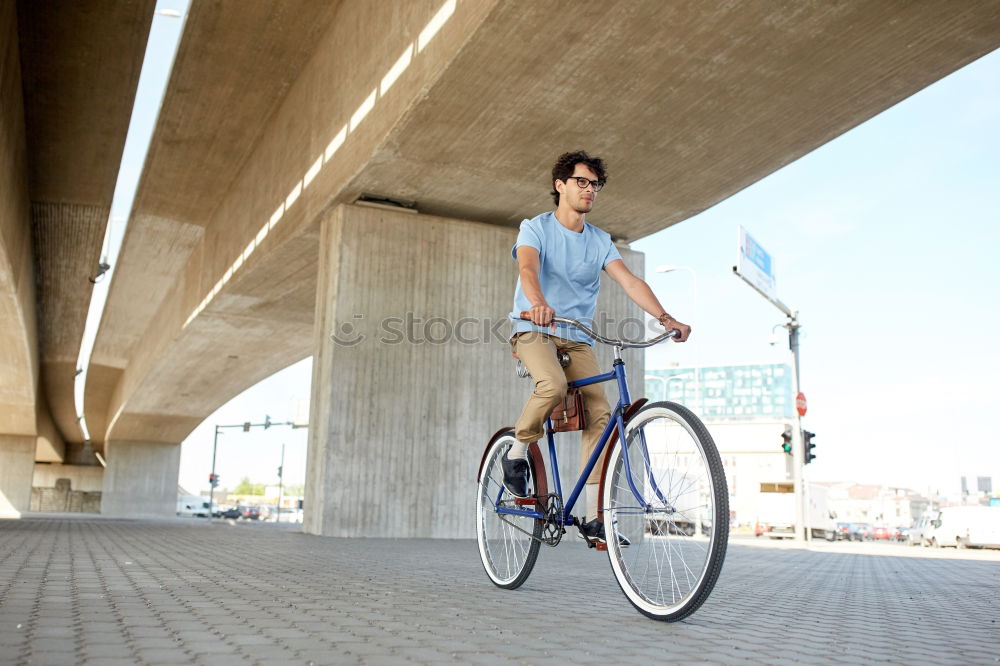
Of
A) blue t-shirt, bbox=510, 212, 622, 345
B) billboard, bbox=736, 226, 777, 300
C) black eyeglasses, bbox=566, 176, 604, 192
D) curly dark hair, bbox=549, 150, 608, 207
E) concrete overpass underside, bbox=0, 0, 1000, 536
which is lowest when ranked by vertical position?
blue t-shirt, bbox=510, 212, 622, 345

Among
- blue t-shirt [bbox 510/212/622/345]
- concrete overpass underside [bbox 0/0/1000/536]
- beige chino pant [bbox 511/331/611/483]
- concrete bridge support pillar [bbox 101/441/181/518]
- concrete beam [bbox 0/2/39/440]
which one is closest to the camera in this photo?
beige chino pant [bbox 511/331/611/483]

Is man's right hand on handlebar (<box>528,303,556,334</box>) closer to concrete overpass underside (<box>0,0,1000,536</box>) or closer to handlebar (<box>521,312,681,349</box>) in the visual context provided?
handlebar (<box>521,312,681,349</box>)

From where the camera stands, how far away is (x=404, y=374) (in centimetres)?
1248

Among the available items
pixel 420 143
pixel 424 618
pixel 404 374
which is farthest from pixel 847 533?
pixel 424 618

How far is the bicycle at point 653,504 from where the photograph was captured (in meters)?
3.30

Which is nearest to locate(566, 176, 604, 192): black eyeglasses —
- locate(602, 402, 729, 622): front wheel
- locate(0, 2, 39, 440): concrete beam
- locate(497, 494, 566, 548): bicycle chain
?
locate(602, 402, 729, 622): front wheel

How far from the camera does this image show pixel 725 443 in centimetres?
6762

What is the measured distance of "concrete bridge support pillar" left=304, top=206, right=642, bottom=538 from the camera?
11961mm

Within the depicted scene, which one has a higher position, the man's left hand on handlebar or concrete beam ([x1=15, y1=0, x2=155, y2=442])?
concrete beam ([x1=15, y1=0, x2=155, y2=442])

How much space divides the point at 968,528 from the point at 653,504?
30.1m

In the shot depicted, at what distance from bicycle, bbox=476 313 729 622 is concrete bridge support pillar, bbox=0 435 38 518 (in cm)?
4617

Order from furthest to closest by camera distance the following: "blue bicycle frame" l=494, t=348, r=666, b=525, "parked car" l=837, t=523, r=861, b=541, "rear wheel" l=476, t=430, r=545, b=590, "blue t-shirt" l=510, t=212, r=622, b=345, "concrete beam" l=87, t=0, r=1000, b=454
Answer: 1. "parked car" l=837, t=523, r=861, b=541
2. "concrete beam" l=87, t=0, r=1000, b=454
3. "rear wheel" l=476, t=430, r=545, b=590
4. "blue t-shirt" l=510, t=212, r=622, b=345
5. "blue bicycle frame" l=494, t=348, r=666, b=525

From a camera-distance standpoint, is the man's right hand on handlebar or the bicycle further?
the man's right hand on handlebar

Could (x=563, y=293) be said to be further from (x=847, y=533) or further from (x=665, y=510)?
(x=847, y=533)
